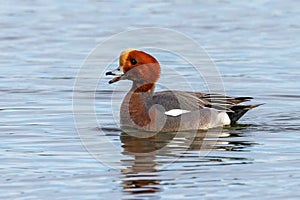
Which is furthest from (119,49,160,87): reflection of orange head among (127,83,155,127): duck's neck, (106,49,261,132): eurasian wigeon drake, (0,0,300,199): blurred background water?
(0,0,300,199): blurred background water

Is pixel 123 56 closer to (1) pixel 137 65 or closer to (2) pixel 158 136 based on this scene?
(1) pixel 137 65

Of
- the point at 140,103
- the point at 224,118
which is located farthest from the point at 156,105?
the point at 224,118

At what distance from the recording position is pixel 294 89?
40.6 ft

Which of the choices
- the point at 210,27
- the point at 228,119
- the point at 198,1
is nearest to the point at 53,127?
the point at 228,119

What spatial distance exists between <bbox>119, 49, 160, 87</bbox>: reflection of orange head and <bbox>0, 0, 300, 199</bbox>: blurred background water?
Result: 2.16 feet

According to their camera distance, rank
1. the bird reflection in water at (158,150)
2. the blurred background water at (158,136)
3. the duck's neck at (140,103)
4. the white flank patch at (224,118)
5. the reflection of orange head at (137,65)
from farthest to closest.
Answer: the white flank patch at (224,118) → the reflection of orange head at (137,65) → the duck's neck at (140,103) → the bird reflection in water at (158,150) → the blurred background water at (158,136)

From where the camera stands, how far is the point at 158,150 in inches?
370

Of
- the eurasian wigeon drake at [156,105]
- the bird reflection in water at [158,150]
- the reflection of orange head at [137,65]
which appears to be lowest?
the bird reflection in water at [158,150]

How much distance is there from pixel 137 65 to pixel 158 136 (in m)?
0.84

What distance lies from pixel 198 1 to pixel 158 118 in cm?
975

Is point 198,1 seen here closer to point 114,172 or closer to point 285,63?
point 285,63

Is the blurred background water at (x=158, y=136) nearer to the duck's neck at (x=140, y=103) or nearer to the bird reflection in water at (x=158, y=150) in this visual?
the bird reflection in water at (x=158, y=150)

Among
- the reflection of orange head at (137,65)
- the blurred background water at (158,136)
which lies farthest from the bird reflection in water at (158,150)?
the reflection of orange head at (137,65)

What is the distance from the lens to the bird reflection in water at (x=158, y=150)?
26.2 ft
